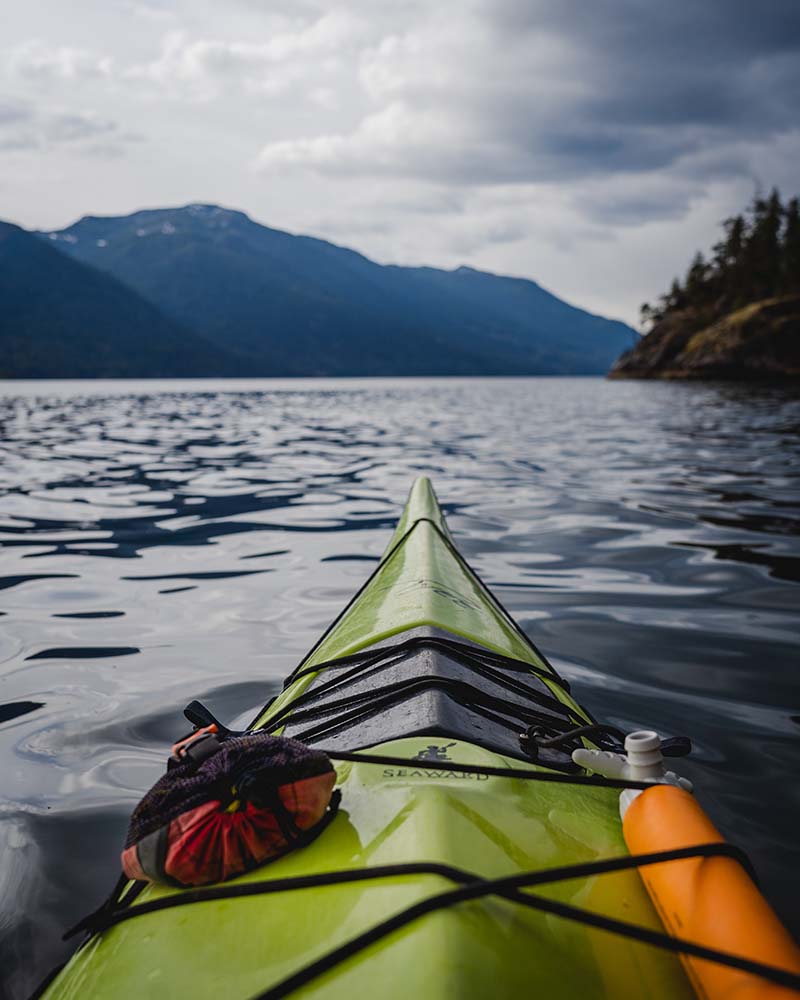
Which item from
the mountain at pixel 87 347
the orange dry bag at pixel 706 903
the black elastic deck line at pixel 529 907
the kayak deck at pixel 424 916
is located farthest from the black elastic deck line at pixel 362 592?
the mountain at pixel 87 347

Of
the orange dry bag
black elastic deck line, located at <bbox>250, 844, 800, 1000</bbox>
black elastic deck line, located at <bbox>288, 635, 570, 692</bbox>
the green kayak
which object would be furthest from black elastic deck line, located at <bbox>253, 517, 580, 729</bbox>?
black elastic deck line, located at <bbox>250, 844, 800, 1000</bbox>

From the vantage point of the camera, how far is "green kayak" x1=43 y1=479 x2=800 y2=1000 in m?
1.32

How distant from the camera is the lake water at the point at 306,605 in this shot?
304 centimetres

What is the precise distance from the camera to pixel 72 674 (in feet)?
14.7

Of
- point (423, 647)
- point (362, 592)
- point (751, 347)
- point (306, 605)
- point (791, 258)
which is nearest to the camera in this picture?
point (423, 647)

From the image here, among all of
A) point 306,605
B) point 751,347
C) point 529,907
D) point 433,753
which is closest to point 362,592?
point 306,605

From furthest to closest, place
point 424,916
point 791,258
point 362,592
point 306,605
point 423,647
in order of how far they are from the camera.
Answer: point 791,258 < point 306,605 < point 362,592 < point 423,647 < point 424,916

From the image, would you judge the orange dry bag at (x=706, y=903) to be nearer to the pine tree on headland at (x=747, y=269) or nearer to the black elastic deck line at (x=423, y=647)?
the black elastic deck line at (x=423, y=647)

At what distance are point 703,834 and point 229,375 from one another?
180m

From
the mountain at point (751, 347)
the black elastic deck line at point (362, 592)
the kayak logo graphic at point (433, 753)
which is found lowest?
the black elastic deck line at point (362, 592)

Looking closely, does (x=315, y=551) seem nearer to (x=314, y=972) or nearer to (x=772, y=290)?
(x=314, y=972)

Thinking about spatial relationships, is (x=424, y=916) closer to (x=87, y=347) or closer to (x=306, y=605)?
(x=306, y=605)

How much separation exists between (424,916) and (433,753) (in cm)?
67

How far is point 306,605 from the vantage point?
19.4 ft
